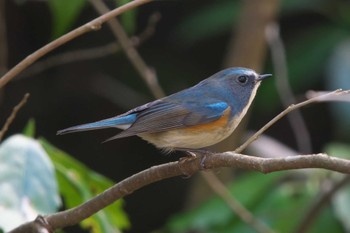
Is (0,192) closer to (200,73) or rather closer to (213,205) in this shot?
(213,205)

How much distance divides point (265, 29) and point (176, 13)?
179 centimetres

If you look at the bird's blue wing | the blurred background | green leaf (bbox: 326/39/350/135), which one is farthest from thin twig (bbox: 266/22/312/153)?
the bird's blue wing

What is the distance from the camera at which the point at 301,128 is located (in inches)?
233

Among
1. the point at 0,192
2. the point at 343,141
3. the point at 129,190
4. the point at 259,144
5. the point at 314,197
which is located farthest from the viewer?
the point at 343,141

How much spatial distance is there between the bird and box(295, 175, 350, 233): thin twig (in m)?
0.71

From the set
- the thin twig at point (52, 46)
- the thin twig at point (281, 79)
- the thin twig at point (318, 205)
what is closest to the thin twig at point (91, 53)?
the thin twig at point (281, 79)

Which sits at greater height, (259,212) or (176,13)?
(176,13)

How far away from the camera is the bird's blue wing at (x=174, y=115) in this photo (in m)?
3.34

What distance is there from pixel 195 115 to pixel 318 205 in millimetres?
970

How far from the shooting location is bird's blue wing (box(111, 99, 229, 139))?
3.34 metres

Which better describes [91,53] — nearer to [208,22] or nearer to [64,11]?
[208,22]

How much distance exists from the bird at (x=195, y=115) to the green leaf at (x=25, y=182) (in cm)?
30

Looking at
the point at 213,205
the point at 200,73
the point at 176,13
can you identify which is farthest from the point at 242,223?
the point at 176,13

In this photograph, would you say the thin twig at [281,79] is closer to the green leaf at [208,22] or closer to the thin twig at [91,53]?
the green leaf at [208,22]
